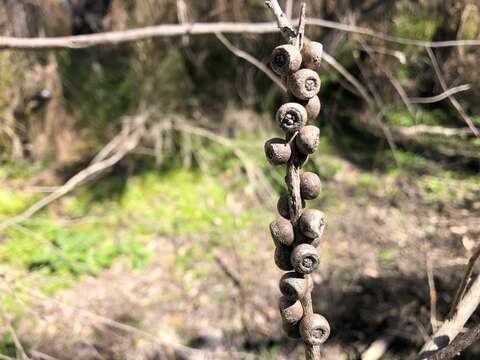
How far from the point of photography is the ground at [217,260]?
8.40 feet

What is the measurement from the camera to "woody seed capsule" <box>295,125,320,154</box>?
32.5 inches

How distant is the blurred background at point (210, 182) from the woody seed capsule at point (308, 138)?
1.87 meters

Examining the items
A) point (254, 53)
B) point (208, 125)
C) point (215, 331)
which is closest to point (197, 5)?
point (254, 53)

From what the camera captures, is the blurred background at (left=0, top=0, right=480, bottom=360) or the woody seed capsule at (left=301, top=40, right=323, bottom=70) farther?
the blurred background at (left=0, top=0, right=480, bottom=360)

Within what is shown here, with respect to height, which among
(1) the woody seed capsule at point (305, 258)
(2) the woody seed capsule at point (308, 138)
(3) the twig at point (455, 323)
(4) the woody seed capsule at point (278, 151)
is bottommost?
(3) the twig at point (455, 323)

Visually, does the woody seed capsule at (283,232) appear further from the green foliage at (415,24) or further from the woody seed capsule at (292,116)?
the green foliage at (415,24)

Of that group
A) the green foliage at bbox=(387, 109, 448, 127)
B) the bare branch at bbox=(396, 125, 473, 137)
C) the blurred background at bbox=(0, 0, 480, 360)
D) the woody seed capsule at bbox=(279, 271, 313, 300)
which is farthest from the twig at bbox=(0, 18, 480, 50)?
the woody seed capsule at bbox=(279, 271, 313, 300)

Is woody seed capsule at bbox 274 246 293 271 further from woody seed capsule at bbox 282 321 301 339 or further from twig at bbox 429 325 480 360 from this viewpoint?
twig at bbox 429 325 480 360

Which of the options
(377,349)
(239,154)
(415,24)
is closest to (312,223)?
(377,349)

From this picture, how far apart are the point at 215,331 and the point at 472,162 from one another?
105 inches

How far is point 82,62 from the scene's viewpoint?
4.01 m

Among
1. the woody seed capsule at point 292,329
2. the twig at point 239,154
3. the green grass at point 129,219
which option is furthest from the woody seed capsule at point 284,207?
the twig at point 239,154

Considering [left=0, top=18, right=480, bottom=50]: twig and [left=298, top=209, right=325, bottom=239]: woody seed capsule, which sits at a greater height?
[left=0, top=18, right=480, bottom=50]: twig

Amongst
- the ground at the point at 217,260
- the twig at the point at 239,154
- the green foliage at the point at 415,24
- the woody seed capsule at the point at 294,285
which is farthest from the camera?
the green foliage at the point at 415,24
